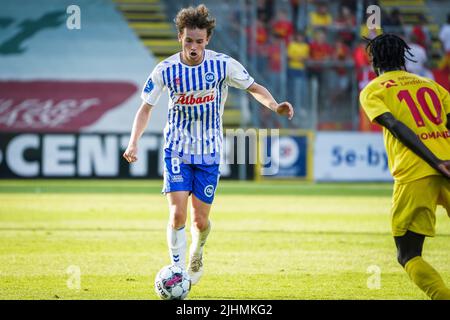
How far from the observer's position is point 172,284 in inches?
310

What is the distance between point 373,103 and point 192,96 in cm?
207

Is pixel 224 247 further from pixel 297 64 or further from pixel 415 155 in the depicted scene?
pixel 297 64

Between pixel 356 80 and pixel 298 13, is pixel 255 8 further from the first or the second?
pixel 356 80

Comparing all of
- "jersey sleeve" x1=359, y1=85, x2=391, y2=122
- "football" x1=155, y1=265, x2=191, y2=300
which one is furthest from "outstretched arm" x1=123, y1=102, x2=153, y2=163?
"jersey sleeve" x1=359, y1=85, x2=391, y2=122

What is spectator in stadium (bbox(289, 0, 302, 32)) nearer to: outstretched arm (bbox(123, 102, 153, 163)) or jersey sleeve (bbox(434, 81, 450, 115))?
outstretched arm (bbox(123, 102, 153, 163))

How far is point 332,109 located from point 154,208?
9881 millimetres

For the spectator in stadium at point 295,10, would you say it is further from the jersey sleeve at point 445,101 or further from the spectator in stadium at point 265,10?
the jersey sleeve at point 445,101

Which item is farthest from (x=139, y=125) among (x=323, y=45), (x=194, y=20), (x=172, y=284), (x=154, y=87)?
(x=323, y=45)

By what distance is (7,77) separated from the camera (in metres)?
30.7

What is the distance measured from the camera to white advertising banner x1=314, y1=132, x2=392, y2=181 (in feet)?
84.0

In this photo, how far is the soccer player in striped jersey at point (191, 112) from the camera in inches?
329

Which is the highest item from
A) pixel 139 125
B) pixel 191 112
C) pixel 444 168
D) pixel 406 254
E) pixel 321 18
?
pixel 321 18

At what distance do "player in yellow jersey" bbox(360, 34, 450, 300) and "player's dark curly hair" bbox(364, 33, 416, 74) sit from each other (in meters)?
0.11
